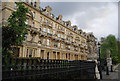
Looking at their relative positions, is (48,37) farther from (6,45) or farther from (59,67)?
(59,67)

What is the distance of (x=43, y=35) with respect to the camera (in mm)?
30297

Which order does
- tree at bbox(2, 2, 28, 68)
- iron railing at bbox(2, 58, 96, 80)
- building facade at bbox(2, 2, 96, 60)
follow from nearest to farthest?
1. iron railing at bbox(2, 58, 96, 80)
2. tree at bbox(2, 2, 28, 68)
3. building facade at bbox(2, 2, 96, 60)

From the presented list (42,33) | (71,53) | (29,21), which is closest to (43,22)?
(42,33)

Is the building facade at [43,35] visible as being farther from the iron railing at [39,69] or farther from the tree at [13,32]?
the iron railing at [39,69]

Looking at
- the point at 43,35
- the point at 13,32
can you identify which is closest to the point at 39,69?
the point at 13,32

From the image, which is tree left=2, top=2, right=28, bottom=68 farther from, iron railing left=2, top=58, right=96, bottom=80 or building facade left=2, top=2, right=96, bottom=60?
building facade left=2, top=2, right=96, bottom=60

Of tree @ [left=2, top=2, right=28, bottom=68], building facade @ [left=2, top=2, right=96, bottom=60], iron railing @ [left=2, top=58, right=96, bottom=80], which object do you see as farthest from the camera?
building facade @ [left=2, top=2, right=96, bottom=60]

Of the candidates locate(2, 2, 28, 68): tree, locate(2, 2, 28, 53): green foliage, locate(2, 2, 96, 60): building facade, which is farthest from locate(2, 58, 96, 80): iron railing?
locate(2, 2, 96, 60): building facade

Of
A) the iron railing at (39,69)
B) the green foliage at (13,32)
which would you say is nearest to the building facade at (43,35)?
the green foliage at (13,32)

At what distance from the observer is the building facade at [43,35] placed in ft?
78.1

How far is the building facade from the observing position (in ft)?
78.1

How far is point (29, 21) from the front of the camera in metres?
26.5

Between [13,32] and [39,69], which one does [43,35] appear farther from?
[39,69]

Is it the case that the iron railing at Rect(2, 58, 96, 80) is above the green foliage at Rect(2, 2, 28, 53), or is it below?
below
